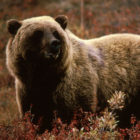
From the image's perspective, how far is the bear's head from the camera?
389 cm

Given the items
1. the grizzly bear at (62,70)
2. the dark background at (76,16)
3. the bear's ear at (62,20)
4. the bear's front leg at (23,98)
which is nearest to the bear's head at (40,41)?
the grizzly bear at (62,70)

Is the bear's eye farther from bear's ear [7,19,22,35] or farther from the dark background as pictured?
the dark background

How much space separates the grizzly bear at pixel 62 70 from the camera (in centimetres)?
409

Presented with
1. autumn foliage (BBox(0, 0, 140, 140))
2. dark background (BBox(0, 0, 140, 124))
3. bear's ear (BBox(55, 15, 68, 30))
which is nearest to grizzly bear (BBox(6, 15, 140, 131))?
bear's ear (BBox(55, 15, 68, 30))

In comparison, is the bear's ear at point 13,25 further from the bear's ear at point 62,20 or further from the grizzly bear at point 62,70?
the bear's ear at point 62,20

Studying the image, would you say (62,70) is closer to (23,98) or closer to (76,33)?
(23,98)

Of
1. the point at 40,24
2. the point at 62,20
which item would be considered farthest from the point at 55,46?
the point at 62,20

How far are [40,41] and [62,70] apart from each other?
2.00 ft

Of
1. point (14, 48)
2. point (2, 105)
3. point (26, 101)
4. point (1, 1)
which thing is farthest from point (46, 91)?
point (1, 1)

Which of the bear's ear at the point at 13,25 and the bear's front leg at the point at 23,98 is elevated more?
the bear's ear at the point at 13,25

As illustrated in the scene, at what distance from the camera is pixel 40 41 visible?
402cm

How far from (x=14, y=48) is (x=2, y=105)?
2708mm

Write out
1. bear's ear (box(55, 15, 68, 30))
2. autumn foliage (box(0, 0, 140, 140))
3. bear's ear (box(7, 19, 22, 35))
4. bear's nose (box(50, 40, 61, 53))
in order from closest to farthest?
autumn foliage (box(0, 0, 140, 140)) < bear's nose (box(50, 40, 61, 53)) < bear's ear (box(7, 19, 22, 35)) < bear's ear (box(55, 15, 68, 30))

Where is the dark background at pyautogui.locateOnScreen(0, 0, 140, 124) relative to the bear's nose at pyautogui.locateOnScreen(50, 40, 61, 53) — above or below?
below
